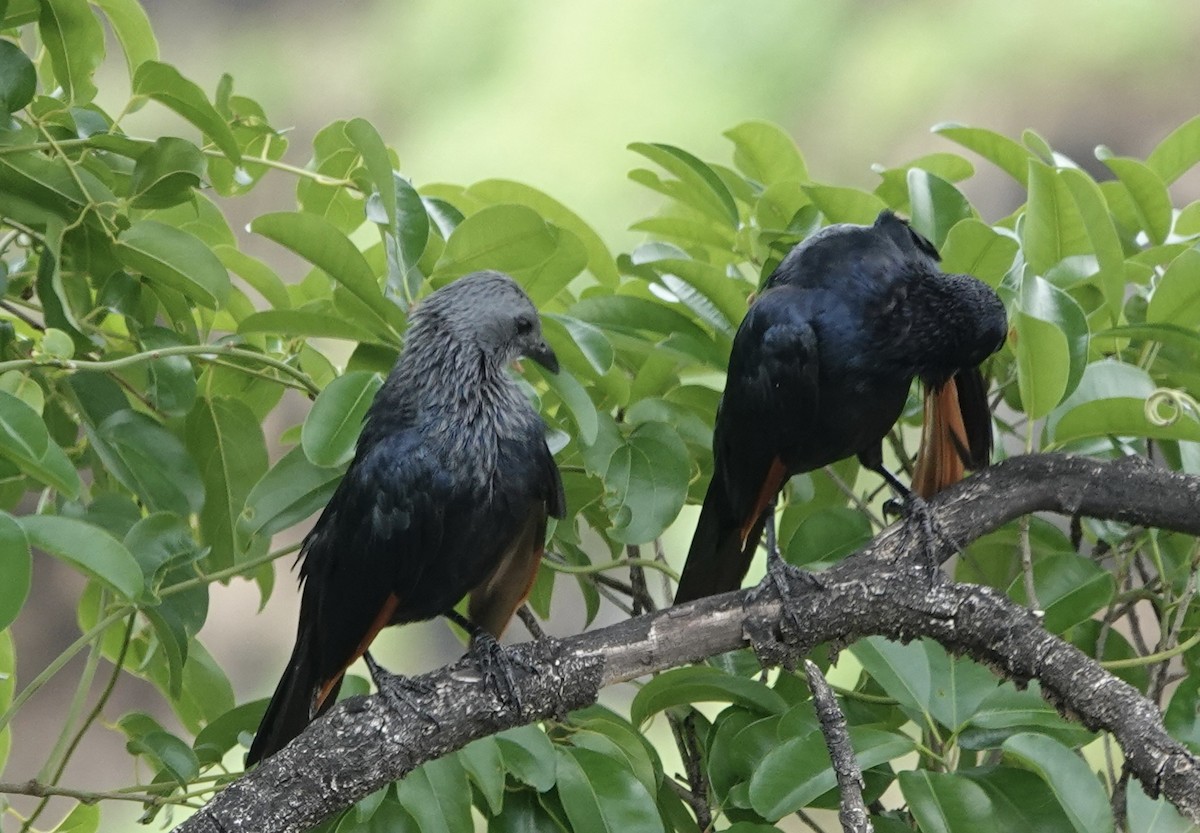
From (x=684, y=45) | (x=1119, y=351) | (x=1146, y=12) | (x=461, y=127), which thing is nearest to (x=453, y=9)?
(x=461, y=127)

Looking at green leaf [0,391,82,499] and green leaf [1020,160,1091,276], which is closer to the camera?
green leaf [0,391,82,499]

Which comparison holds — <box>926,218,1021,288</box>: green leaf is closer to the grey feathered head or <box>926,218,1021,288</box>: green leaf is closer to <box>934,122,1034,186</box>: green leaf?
<box>934,122,1034,186</box>: green leaf

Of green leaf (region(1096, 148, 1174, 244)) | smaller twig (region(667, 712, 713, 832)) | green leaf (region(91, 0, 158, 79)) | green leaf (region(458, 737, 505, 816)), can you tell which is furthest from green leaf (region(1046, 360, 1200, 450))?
green leaf (region(91, 0, 158, 79))

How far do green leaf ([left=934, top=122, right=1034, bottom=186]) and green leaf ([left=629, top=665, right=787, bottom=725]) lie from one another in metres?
0.64

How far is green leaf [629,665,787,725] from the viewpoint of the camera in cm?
107

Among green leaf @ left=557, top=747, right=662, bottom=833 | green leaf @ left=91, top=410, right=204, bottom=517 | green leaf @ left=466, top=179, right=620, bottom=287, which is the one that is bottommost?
green leaf @ left=557, top=747, right=662, bottom=833

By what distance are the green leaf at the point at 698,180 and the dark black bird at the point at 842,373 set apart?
0.09 m

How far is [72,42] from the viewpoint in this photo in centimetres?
113

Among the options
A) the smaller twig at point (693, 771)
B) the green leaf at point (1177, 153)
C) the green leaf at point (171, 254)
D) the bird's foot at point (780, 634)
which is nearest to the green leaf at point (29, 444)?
the green leaf at point (171, 254)

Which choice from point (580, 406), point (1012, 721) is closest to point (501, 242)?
point (580, 406)

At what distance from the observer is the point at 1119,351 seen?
3.95ft

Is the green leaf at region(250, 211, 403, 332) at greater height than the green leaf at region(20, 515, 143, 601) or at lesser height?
greater

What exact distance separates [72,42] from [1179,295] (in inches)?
40.4

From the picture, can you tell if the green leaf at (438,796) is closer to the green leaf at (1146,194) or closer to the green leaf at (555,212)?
the green leaf at (555,212)
